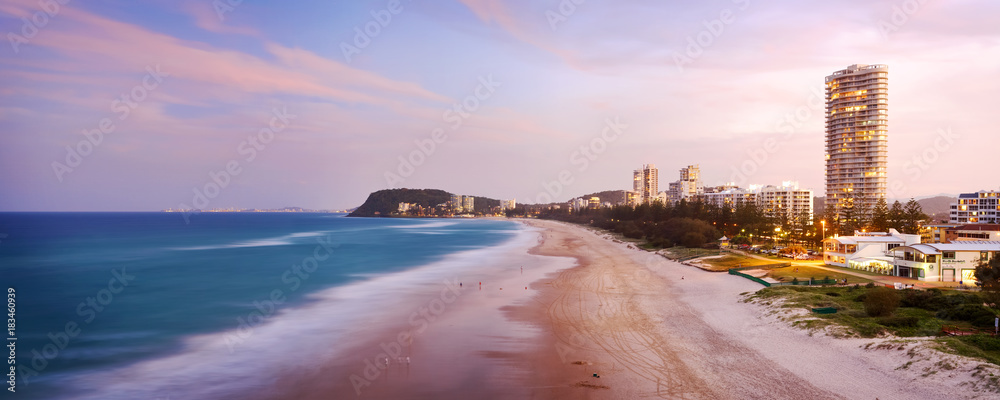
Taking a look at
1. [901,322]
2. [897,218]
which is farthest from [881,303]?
[897,218]

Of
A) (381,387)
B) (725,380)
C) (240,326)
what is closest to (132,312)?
(240,326)

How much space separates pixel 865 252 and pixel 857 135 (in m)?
87.7

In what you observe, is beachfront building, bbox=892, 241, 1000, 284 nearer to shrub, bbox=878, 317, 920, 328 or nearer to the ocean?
shrub, bbox=878, 317, 920, 328

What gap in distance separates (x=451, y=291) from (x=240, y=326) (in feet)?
45.3

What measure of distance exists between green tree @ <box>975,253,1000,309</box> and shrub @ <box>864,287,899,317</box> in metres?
5.14

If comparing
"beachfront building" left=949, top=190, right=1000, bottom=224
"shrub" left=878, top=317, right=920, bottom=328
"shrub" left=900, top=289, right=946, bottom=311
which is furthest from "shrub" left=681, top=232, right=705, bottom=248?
"beachfront building" left=949, top=190, right=1000, bottom=224

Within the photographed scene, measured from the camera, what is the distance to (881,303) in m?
21.1

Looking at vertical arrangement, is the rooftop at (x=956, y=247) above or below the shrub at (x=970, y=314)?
above

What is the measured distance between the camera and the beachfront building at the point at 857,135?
10738 cm

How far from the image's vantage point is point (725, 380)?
51.3 ft

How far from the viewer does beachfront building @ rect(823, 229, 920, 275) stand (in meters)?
36.7

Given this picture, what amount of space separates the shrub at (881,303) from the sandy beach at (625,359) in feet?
11.7

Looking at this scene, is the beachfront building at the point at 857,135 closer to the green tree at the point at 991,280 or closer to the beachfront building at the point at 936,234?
the beachfront building at the point at 936,234

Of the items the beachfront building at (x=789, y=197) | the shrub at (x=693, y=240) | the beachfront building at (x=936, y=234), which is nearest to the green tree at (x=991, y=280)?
the shrub at (x=693, y=240)
